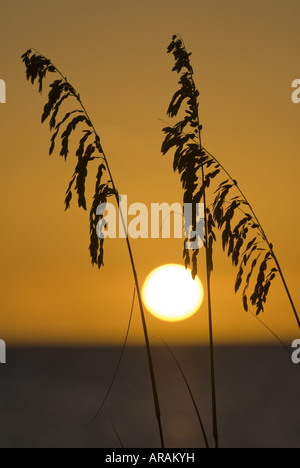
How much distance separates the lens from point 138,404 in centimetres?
3591

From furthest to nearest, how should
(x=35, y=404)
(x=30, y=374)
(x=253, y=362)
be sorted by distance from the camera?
1. (x=253, y=362)
2. (x=30, y=374)
3. (x=35, y=404)

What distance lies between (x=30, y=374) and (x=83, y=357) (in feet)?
50.0

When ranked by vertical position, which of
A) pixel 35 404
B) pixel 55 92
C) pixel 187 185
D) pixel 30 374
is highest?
pixel 30 374

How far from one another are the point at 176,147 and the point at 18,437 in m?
25.3

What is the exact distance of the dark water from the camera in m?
27.2

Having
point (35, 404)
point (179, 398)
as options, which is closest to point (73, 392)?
point (35, 404)

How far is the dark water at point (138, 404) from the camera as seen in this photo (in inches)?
1072

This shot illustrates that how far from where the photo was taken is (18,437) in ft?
87.0

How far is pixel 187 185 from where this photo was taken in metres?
3.10

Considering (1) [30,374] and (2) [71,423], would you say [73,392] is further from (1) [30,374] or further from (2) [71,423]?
(1) [30,374]

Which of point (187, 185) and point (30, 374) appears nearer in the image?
point (187, 185)

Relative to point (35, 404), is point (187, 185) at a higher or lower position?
lower
